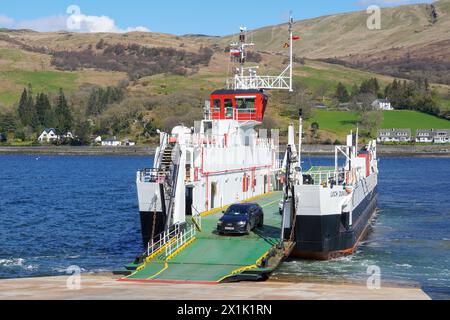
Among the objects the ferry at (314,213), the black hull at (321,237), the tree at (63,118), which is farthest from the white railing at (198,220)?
the tree at (63,118)

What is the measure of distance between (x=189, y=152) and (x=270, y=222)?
5.08 metres

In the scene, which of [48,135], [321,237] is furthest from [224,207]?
[48,135]

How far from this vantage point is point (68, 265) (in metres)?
34.3

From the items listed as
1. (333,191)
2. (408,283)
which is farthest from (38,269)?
(408,283)

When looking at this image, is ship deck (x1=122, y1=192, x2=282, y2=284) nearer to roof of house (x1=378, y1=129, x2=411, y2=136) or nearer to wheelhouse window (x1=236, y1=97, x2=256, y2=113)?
wheelhouse window (x1=236, y1=97, x2=256, y2=113)

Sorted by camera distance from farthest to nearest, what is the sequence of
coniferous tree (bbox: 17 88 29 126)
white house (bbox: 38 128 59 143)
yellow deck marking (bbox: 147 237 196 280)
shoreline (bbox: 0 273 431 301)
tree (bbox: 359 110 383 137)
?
coniferous tree (bbox: 17 88 29 126)
white house (bbox: 38 128 59 143)
tree (bbox: 359 110 383 137)
yellow deck marking (bbox: 147 237 196 280)
shoreline (bbox: 0 273 431 301)

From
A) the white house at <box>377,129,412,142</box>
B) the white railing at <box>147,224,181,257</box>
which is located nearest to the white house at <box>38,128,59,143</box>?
the white house at <box>377,129,412,142</box>

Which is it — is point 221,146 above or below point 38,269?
above

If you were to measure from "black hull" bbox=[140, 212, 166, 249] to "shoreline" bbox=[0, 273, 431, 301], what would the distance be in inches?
245

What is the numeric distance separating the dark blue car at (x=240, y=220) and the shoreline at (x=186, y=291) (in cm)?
563

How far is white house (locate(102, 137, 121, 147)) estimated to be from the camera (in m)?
180

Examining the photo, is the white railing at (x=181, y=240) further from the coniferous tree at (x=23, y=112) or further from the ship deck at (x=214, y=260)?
the coniferous tree at (x=23, y=112)
